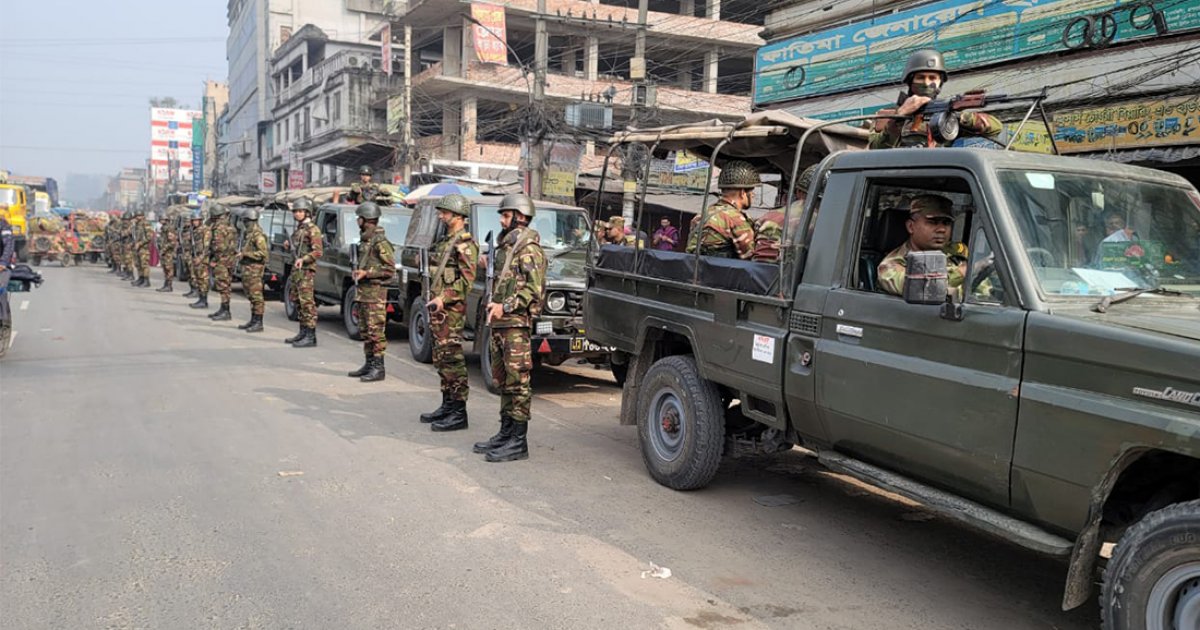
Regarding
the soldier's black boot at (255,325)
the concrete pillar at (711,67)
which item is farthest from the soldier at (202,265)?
the concrete pillar at (711,67)

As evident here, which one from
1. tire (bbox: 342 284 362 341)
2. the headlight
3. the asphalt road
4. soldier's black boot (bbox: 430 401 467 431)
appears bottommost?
the asphalt road

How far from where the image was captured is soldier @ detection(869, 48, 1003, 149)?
14.4 ft

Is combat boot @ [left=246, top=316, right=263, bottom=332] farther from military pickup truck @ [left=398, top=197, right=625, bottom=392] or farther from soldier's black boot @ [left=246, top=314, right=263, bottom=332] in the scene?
military pickup truck @ [left=398, top=197, right=625, bottom=392]

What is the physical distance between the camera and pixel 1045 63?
1240 centimetres

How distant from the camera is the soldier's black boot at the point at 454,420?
680 centimetres

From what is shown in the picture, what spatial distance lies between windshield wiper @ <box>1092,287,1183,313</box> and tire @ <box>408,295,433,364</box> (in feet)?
25.9

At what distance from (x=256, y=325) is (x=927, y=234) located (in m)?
11.5

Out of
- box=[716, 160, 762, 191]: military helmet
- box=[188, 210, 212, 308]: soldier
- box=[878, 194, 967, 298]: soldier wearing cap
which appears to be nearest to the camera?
box=[878, 194, 967, 298]: soldier wearing cap

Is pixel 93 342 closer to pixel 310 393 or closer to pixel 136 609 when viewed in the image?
pixel 310 393

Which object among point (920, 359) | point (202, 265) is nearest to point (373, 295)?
point (920, 359)

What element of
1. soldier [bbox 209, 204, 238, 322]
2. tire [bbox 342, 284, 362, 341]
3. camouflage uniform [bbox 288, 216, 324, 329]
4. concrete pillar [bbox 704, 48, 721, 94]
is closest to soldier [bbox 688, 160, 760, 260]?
camouflage uniform [bbox 288, 216, 324, 329]

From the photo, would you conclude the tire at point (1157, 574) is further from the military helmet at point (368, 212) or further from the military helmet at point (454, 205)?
the military helmet at point (368, 212)

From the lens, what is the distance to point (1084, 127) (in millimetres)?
11641

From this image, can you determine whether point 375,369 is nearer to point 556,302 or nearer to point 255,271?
point 556,302
